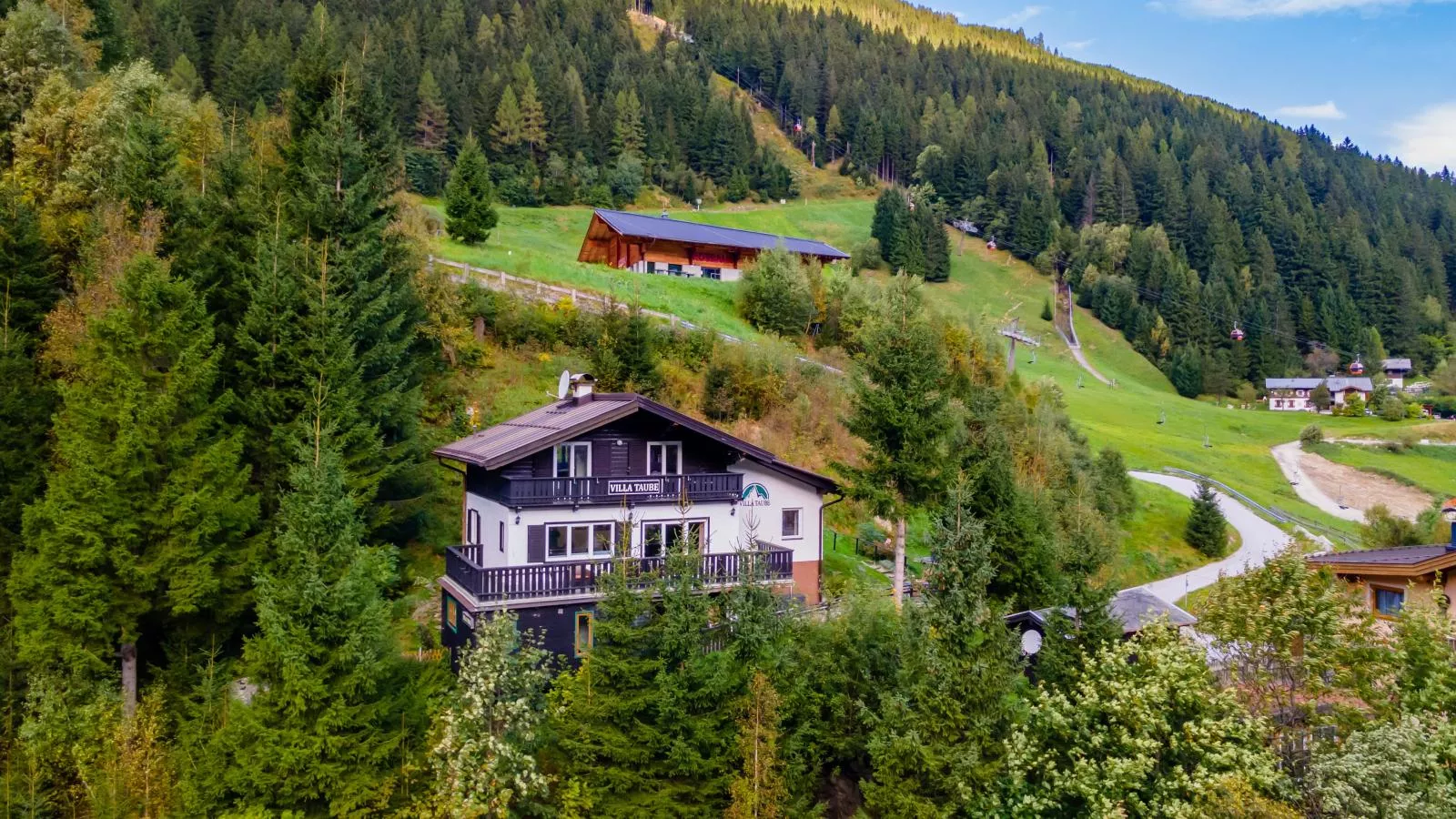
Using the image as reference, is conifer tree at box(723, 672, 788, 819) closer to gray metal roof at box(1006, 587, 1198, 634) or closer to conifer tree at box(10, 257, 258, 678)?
gray metal roof at box(1006, 587, 1198, 634)

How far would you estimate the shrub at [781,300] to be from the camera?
5312 centimetres

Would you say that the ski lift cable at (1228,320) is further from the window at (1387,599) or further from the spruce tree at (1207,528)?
the window at (1387,599)

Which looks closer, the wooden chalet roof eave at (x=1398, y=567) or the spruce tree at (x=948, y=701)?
the spruce tree at (x=948, y=701)

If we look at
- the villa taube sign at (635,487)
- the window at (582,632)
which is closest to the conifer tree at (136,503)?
the window at (582,632)

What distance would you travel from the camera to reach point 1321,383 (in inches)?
3836

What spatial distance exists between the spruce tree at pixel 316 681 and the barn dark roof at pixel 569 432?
5636 mm

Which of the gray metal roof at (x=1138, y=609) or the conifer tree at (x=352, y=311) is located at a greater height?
the conifer tree at (x=352, y=311)

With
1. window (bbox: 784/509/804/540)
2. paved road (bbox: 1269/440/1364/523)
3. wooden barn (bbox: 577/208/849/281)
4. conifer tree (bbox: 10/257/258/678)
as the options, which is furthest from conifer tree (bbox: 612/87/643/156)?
conifer tree (bbox: 10/257/258/678)

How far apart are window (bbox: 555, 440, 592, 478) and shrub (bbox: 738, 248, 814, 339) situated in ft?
96.8

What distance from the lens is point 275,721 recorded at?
55.8 feet

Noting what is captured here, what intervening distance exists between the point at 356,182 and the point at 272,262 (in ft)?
14.9

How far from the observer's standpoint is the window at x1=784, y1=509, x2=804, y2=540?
28.0m

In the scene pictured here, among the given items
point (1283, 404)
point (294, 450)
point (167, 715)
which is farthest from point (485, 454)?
point (1283, 404)

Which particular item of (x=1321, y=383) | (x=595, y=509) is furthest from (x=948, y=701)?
(x=1321, y=383)
